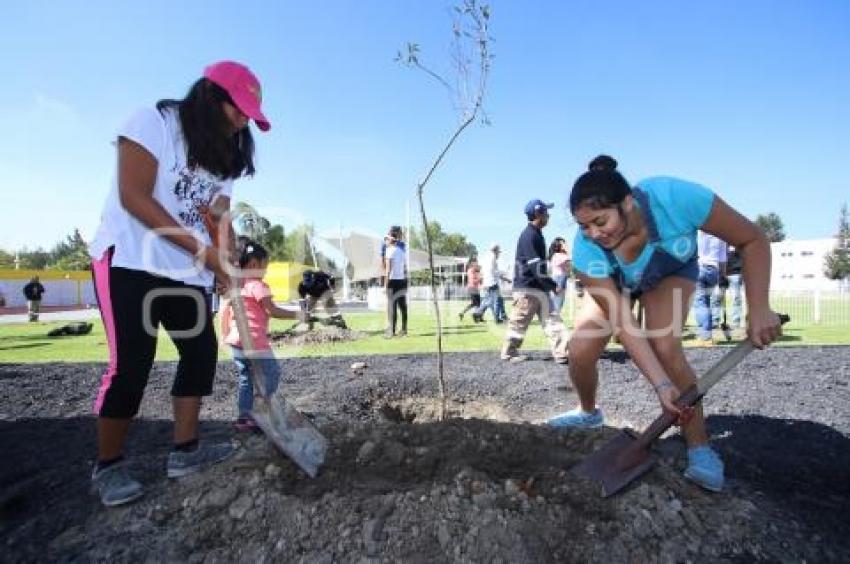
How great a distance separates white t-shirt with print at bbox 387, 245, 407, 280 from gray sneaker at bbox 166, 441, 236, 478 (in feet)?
23.4

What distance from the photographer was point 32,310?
18.0 m

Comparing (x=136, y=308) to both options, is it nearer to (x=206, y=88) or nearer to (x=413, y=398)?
(x=206, y=88)

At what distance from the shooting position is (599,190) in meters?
2.39

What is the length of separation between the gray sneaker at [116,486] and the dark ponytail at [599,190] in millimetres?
2093

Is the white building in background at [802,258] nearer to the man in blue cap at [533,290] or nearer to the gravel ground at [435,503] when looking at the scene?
the man in blue cap at [533,290]

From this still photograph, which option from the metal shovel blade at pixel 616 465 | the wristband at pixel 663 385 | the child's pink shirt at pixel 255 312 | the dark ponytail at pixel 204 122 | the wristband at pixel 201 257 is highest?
the dark ponytail at pixel 204 122

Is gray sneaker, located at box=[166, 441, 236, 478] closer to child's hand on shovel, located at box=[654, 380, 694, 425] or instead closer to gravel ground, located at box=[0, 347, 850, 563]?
gravel ground, located at box=[0, 347, 850, 563]

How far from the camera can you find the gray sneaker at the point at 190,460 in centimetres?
262

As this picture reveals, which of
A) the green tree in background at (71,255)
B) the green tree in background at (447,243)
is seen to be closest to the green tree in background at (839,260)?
the green tree in background at (447,243)

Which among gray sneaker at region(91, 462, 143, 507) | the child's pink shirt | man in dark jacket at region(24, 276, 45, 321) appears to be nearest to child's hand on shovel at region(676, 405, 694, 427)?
gray sneaker at region(91, 462, 143, 507)

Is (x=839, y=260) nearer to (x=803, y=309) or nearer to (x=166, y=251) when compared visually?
(x=803, y=309)

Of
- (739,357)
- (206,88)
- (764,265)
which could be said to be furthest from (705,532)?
(206,88)

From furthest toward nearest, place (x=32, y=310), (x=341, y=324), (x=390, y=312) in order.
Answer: (x=32, y=310)
(x=341, y=324)
(x=390, y=312)

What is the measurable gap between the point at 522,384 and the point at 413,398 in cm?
96
